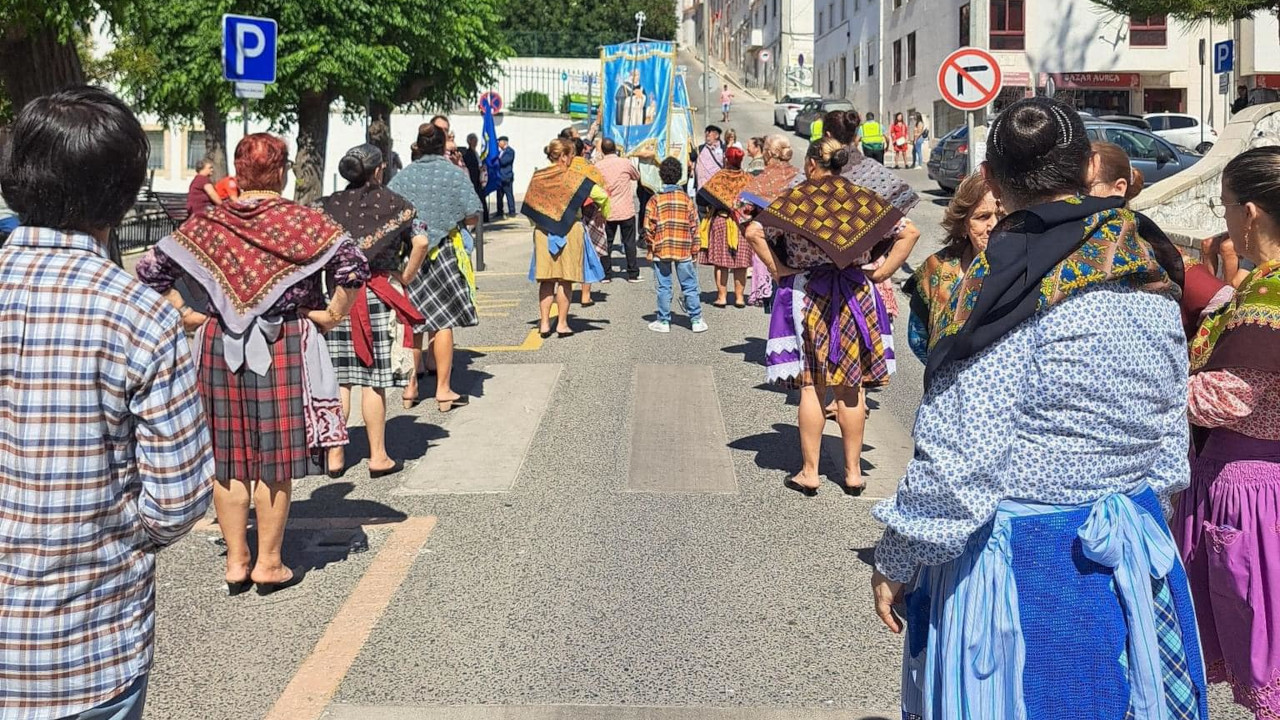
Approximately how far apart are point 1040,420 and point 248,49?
10.0 metres

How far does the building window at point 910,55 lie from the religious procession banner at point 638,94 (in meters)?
31.4

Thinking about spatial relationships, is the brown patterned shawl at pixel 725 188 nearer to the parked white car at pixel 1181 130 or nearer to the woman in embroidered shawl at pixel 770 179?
the woman in embroidered shawl at pixel 770 179

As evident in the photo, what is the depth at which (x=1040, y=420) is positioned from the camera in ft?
8.53

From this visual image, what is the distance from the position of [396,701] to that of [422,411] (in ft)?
16.4

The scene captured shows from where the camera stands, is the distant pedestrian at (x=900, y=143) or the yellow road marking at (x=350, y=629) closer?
the yellow road marking at (x=350, y=629)

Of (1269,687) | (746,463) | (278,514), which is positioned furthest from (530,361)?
(1269,687)

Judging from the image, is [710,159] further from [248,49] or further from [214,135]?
[214,135]

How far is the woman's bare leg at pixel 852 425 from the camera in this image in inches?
270

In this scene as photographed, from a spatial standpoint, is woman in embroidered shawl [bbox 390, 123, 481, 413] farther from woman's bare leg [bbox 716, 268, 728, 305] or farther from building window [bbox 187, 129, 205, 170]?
building window [bbox 187, 129, 205, 170]

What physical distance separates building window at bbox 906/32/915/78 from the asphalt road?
4335cm

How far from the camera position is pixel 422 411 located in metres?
9.15

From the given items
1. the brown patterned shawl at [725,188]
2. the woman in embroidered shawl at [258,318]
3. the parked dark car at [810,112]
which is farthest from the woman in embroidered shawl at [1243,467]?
the parked dark car at [810,112]

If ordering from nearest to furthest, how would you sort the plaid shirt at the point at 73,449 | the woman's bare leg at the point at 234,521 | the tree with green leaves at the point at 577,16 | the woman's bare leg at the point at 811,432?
the plaid shirt at the point at 73,449 < the woman's bare leg at the point at 234,521 < the woman's bare leg at the point at 811,432 < the tree with green leaves at the point at 577,16

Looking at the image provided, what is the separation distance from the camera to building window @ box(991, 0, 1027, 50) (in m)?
44.0
